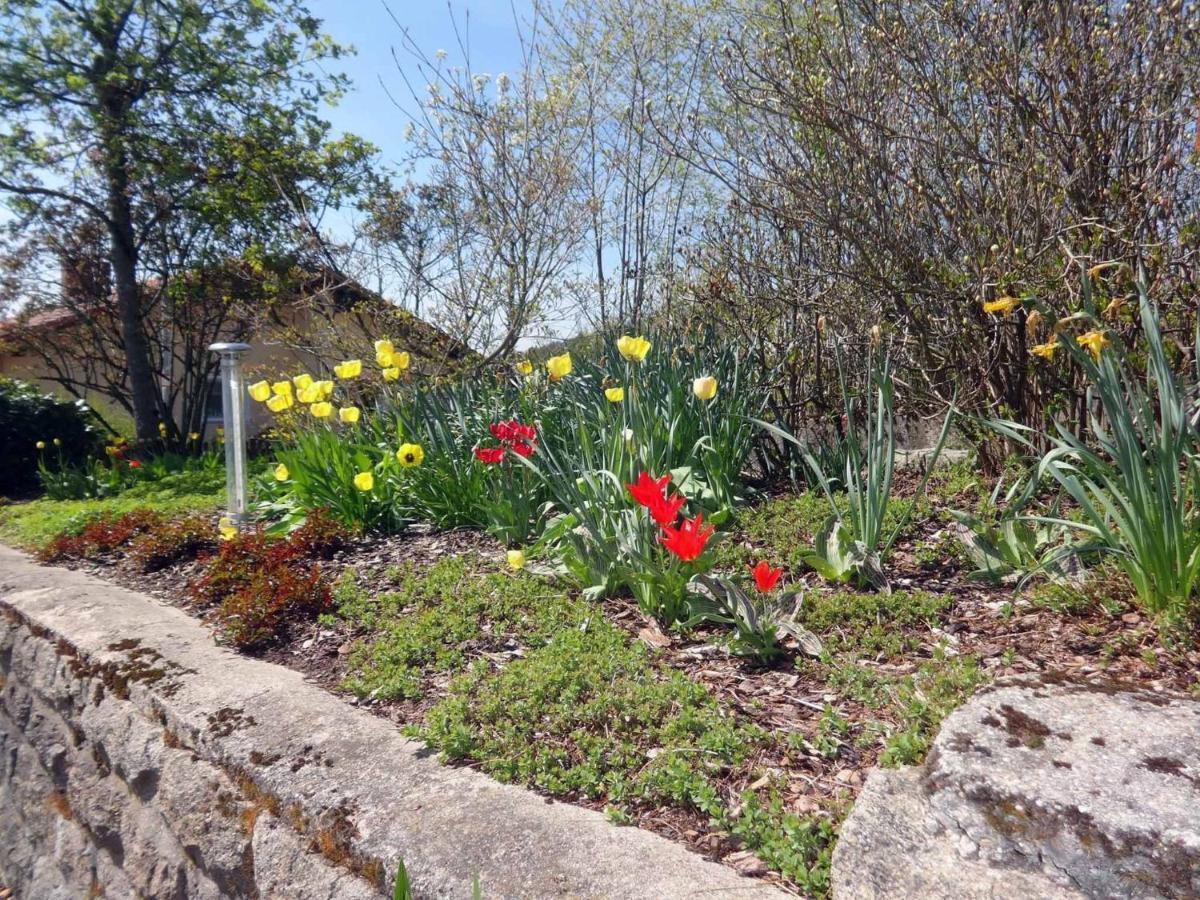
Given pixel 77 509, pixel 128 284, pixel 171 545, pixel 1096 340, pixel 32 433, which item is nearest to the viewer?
pixel 1096 340

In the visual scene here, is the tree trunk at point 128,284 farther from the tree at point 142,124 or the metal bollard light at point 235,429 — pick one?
the metal bollard light at point 235,429

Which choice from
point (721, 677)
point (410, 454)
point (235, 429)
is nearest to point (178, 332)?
point (235, 429)

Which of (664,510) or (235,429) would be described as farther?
(235,429)

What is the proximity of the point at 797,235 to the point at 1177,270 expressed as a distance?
2.02 meters

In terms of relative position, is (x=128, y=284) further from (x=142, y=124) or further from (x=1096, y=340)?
(x=1096, y=340)

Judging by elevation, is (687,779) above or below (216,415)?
below

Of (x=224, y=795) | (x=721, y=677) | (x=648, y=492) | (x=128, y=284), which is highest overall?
(x=128, y=284)

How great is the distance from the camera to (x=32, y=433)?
10.4 metres

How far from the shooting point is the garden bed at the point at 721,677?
81.0 inches

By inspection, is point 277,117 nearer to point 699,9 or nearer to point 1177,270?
point 699,9

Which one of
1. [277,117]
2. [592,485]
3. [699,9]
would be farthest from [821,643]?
[277,117]

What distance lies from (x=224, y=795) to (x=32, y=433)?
388 inches

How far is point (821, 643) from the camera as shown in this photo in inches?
106

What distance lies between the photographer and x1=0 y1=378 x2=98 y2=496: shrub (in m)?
10.2
